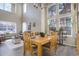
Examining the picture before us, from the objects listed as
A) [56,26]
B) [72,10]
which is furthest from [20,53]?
[72,10]

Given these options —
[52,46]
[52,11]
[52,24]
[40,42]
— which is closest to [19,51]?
[40,42]

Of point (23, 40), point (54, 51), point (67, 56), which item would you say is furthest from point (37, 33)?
point (67, 56)

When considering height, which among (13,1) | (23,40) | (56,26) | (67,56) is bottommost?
(67,56)

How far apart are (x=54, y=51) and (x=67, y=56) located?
0.71ft

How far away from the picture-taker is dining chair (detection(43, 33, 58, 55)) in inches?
84.9

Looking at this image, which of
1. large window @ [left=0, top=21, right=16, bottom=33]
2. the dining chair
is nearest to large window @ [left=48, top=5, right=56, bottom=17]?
the dining chair

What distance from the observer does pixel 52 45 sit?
2.16 metres

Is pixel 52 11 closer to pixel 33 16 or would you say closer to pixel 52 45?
pixel 33 16

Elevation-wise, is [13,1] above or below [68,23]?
above

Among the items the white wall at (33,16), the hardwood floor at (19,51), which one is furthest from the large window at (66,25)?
the white wall at (33,16)

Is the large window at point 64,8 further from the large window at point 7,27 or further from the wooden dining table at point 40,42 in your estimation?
the large window at point 7,27

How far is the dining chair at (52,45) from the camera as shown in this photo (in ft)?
7.07

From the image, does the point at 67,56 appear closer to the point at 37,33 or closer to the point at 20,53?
the point at 37,33

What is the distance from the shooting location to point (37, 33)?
214 cm
